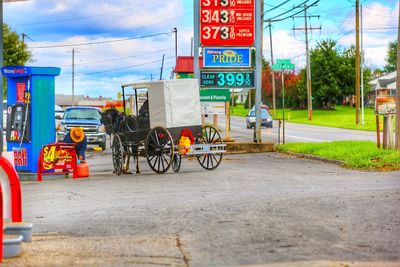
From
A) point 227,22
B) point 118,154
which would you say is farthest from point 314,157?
point 118,154

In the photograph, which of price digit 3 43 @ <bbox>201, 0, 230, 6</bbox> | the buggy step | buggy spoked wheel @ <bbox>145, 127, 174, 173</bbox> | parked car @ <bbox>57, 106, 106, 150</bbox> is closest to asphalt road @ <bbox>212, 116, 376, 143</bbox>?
parked car @ <bbox>57, 106, 106, 150</bbox>

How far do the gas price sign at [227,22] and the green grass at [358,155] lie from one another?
4.99m

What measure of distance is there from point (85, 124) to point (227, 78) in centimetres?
745

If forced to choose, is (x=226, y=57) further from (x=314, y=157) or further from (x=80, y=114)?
(x=80, y=114)

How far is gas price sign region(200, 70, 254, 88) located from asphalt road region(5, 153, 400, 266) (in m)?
11.0

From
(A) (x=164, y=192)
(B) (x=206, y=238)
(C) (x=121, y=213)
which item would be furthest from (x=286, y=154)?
(B) (x=206, y=238)

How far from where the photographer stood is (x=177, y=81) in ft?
61.4

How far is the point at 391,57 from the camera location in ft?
563

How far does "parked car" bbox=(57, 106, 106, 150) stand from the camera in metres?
29.9

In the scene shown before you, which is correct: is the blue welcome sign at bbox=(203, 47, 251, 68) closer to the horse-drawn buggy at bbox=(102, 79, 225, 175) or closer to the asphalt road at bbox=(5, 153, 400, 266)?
the horse-drawn buggy at bbox=(102, 79, 225, 175)

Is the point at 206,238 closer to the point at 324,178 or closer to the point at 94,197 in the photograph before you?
the point at 94,197

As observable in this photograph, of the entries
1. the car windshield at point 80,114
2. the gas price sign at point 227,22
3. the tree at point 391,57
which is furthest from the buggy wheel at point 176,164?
the tree at point 391,57

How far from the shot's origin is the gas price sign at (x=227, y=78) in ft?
86.7

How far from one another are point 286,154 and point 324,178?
9.72m
